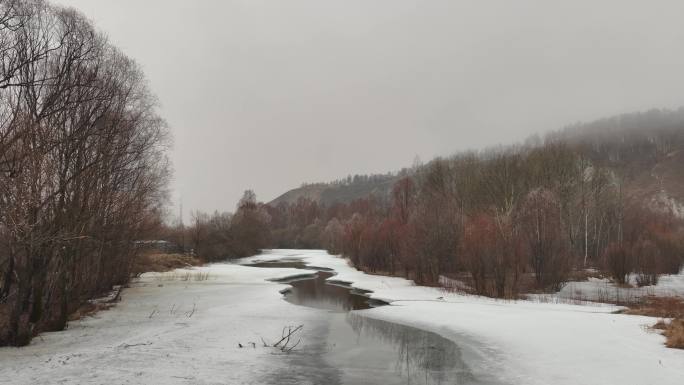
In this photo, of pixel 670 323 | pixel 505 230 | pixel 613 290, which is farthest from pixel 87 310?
pixel 613 290

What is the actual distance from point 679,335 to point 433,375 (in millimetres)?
7158

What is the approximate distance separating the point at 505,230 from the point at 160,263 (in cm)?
3545

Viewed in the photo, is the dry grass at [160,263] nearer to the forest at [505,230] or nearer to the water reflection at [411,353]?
the forest at [505,230]

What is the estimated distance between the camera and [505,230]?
27.1 meters

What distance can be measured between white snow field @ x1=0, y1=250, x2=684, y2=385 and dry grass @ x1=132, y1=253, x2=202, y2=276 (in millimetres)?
16797

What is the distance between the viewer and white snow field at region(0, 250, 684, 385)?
9484 mm

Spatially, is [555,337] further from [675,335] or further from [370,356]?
[370,356]

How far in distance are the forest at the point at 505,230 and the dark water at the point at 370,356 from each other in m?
11.5

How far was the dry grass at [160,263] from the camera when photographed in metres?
37.0

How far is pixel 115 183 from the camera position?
18.7 metres

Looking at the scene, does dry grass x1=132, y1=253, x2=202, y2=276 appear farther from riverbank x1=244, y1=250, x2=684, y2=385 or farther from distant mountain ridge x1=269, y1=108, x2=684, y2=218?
distant mountain ridge x1=269, y1=108, x2=684, y2=218

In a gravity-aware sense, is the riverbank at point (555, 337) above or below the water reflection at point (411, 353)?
above

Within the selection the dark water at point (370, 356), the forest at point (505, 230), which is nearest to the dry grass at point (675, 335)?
the dark water at point (370, 356)

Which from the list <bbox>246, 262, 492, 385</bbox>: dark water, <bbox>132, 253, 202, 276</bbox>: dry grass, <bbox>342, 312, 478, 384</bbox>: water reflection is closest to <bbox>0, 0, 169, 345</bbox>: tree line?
<bbox>246, 262, 492, 385</bbox>: dark water
